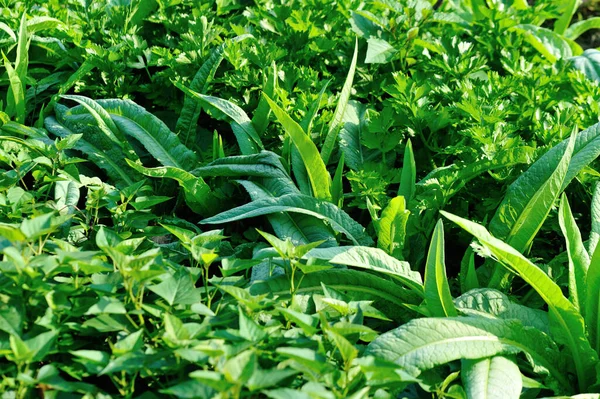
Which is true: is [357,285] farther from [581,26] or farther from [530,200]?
[581,26]

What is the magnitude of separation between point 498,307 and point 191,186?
46.2 inches

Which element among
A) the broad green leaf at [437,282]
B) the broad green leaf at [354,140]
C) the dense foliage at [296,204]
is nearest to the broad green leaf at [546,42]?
the dense foliage at [296,204]

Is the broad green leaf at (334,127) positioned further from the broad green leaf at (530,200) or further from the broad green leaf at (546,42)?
the broad green leaf at (546,42)

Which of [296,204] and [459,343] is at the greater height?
[296,204]

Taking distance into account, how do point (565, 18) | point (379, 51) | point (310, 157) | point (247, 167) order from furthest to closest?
point (565, 18) → point (379, 51) → point (247, 167) → point (310, 157)

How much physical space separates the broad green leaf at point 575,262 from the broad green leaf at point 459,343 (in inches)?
7.0

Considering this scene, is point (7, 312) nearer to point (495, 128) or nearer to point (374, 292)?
point (374, 292)

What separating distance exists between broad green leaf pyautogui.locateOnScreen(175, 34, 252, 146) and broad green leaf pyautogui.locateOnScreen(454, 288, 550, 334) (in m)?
1.40

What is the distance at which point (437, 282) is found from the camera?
2066mm

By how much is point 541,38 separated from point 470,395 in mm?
2399

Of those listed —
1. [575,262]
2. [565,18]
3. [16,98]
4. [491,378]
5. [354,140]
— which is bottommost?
[491,378]

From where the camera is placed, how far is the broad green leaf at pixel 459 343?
6.29 ft

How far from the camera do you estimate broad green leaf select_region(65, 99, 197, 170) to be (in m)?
2.89

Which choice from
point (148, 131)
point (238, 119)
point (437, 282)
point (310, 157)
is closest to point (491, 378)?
point (437, 282)
